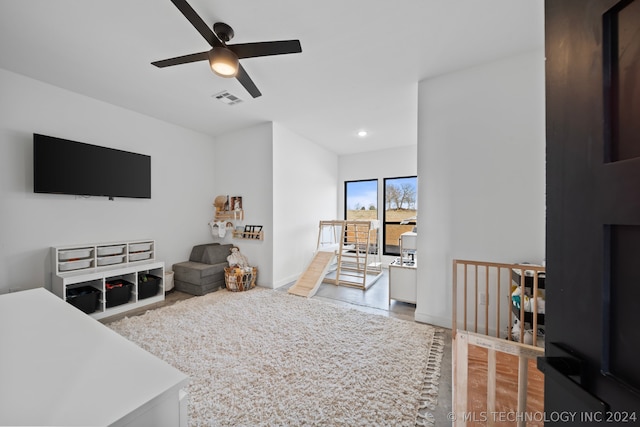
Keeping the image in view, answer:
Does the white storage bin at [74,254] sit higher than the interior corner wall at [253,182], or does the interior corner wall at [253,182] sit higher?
the interior corner wall at [253,182]

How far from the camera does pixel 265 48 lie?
184cm

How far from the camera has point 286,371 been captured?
1866 millimetres

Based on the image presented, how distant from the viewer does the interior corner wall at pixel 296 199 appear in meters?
4.03

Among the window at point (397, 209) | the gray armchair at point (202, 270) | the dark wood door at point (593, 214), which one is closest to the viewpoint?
the dark wood door at point (593, 214)

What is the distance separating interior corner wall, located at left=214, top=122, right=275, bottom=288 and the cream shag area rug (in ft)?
Answer: 3.48

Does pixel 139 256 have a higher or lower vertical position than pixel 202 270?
higher

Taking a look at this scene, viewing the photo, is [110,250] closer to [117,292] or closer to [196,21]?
[117,292]

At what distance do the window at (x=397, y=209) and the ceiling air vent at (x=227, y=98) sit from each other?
11.9 feet

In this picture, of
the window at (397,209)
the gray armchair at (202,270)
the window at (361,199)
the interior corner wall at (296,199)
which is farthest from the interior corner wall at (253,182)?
the window at (397,209)

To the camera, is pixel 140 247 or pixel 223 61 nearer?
pixel 223 61

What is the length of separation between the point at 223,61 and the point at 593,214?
89.2 inches

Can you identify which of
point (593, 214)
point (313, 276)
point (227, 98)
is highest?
point (227, 98)

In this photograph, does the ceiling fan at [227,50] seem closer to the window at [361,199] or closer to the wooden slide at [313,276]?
the wooden slide at [313,276]

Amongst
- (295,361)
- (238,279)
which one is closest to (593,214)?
(295,361)
